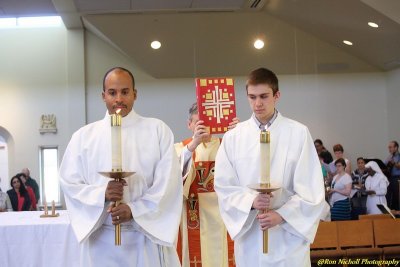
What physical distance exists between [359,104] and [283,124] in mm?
10988

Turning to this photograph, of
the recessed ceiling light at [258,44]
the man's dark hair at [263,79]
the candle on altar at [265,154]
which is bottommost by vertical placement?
the candle on altar at [265,154]

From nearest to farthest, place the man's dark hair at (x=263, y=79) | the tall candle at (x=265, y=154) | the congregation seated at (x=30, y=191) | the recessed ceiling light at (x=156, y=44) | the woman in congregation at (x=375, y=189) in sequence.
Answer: the tall candle at (x=265, y=154) < the man's dark hair at (x=263, y=79) < the woman in congregation at (x=375, y=189) < the congregation seated at (x=30, y=191) < the recessed ceiling light at (x=156, y=44)

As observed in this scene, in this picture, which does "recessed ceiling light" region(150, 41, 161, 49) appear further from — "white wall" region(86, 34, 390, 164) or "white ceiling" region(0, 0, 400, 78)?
"white wall" region(86, 34, 390, 164)

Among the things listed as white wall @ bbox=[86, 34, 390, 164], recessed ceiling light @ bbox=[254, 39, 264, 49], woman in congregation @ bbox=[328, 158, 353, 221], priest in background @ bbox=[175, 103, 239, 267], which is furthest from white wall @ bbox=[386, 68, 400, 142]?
priest in background @ bbox=[175, 103, 239, 267]

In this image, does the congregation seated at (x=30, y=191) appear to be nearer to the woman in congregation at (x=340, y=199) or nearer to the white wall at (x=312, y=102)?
the white wall at (x=312, y=102)

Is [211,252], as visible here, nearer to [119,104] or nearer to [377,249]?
[119,104]

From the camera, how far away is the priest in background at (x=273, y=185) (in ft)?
10.9

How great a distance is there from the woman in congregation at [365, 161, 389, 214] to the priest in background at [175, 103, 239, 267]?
518 cm

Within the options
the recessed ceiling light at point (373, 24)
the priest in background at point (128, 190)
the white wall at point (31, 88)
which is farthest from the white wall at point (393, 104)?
the priest in background at point (128, 190)

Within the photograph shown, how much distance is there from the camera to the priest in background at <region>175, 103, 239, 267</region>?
16.2ft

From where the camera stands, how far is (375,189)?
9766 millimetres

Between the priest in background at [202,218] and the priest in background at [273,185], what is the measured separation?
1350 mm

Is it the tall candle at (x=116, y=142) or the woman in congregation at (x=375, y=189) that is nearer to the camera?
the tall candle at (x=116, y=142)

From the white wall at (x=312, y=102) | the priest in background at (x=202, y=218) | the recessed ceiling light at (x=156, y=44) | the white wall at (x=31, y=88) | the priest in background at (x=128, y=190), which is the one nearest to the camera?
the priest in background at (x=128, y=190)
